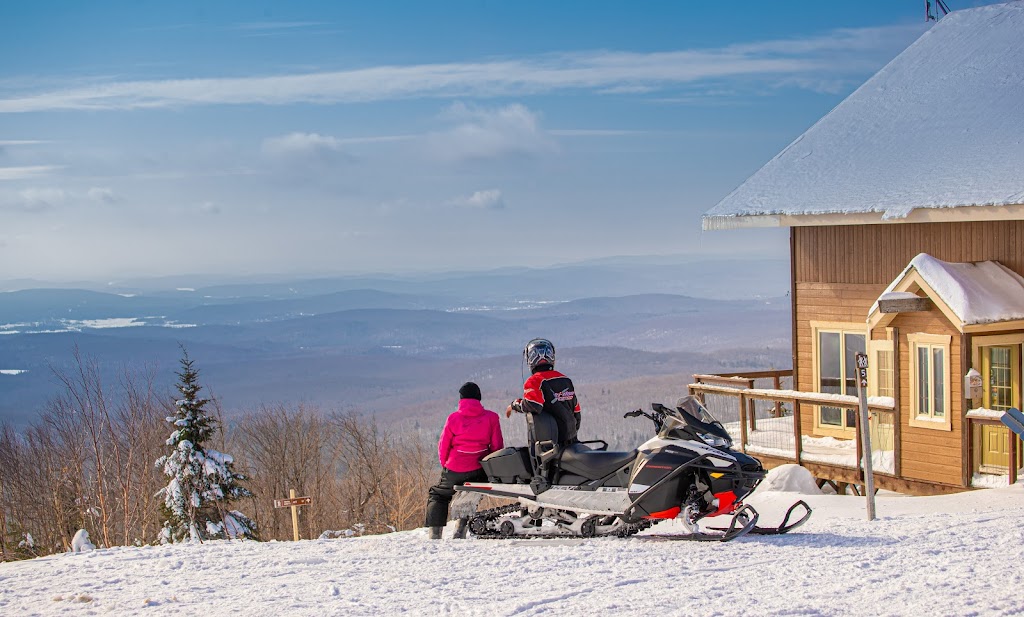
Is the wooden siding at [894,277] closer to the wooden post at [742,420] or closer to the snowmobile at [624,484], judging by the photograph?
the wooden post at [742,420]

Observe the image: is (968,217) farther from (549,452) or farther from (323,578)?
(323,578)

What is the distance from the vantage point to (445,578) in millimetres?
7699

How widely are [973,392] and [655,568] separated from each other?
808 centimetres

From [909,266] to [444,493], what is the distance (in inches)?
319

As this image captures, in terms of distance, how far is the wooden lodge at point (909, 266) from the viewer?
567 inches

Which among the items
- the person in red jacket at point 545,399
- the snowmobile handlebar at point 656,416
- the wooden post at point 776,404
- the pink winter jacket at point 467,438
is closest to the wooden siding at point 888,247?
the wooden post at point 776,404

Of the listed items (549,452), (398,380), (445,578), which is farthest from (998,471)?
(398,380)

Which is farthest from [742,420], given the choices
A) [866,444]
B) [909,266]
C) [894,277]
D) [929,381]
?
[866,444]

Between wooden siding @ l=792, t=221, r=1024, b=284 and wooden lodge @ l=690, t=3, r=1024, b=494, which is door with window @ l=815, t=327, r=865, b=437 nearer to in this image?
wooden lodge @ l=690, t=3, r=1024, b=494

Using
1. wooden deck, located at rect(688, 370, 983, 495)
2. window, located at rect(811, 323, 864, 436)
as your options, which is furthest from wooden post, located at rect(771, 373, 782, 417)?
window, located at rect(811, 323, 864, 436)

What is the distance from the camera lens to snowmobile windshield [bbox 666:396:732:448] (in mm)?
8891

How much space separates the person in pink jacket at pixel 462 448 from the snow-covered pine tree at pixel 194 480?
1352cm

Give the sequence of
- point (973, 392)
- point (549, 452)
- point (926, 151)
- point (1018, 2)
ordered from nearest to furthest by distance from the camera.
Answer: point (549, 452) → point (973, 392) → point (926, 151) → point (1018, 2)

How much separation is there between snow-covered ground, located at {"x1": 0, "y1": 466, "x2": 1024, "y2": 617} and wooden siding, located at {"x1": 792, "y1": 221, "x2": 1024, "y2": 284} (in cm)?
686
